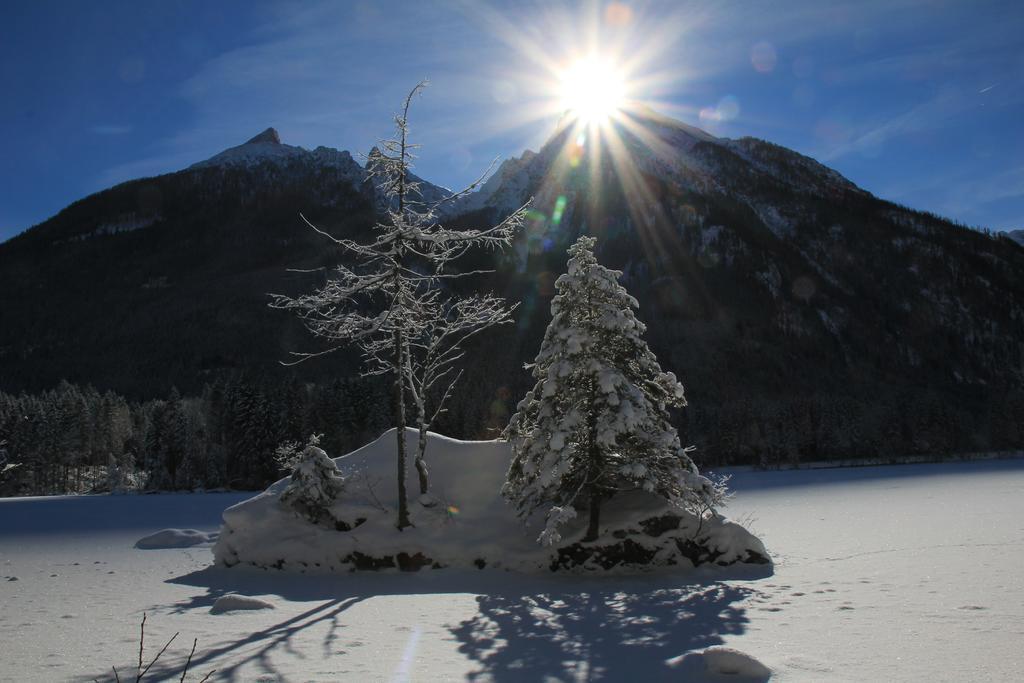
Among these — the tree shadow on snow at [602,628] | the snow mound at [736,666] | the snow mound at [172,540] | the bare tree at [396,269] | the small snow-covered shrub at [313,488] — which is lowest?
the snow mound at [172,540]

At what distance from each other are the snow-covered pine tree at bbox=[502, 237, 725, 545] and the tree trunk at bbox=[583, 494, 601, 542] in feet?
0.08

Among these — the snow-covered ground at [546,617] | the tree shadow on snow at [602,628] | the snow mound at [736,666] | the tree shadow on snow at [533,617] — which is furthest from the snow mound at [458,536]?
the snow mound at [736,666]

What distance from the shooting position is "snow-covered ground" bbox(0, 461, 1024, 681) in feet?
23.6

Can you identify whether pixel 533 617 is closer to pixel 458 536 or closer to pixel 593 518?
pixel 593 518

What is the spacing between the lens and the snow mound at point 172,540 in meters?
19.7

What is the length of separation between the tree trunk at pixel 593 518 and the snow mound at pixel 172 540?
510 inches

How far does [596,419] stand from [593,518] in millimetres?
2376

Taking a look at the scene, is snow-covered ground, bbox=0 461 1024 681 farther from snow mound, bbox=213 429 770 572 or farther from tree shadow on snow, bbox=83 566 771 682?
snow mound, bbox=213 429 770 572

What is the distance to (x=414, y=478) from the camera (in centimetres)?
1814

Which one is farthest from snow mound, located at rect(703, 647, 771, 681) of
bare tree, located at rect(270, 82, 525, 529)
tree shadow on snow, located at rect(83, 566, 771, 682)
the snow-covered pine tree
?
bare tree, located at rect(270, 82, 525, 529)

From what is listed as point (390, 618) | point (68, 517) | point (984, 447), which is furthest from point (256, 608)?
point (984, 447)

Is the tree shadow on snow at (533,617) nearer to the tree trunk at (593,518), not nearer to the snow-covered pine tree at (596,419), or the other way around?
the tree trunk at (593,518)

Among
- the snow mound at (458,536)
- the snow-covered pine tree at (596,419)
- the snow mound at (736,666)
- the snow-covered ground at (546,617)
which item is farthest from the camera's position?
the snow mound at (458,536)

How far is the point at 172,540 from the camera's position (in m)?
20.1
